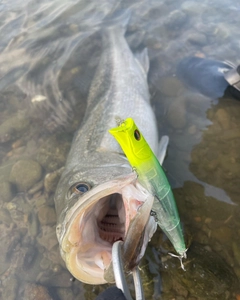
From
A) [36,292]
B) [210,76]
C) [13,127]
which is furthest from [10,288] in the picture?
[210,76]

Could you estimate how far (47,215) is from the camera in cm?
413

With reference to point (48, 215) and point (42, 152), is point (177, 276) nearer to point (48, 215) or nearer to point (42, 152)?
point (48, 215)

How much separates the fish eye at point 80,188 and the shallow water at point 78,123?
1171mm

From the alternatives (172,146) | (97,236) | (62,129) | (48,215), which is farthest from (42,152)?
(97,236)

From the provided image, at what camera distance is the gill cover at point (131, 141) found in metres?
1.94

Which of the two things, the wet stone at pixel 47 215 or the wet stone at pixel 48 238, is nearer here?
the wet stone at pixel 48 238

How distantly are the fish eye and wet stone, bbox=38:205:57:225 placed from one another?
4.71 ft

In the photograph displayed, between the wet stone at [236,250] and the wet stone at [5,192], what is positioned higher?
the wet stone at [5,192]

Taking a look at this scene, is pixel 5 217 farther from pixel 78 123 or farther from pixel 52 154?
pixel 78 123

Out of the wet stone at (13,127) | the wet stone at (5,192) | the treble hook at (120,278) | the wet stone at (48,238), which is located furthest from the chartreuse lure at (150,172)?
the wet stone at (13,127)

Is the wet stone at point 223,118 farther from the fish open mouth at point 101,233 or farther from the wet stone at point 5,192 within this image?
the wet stone at point 5,192

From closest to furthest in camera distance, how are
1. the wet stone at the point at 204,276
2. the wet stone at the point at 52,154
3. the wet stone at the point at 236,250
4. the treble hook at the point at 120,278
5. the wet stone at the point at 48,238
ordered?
the treble hook at the point at 120,278 < the wet stone at the point at 204,276 < the wet stone at the point at 236,250 < the wet stone at the point at 48,238 < the wet stone at the point at 52,154

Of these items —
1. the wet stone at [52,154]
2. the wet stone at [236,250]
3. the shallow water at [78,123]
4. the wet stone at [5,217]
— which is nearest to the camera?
the wet stone at [236,250]

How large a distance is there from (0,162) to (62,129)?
1.15 m
